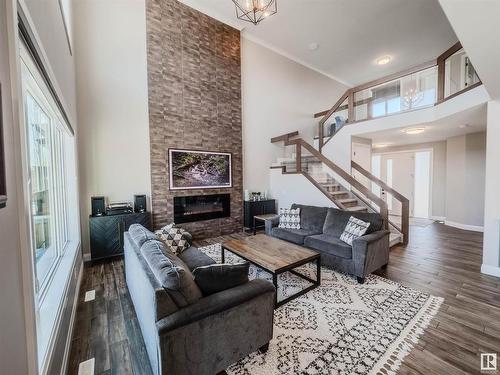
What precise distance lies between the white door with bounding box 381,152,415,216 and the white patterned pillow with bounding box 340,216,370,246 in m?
5.39

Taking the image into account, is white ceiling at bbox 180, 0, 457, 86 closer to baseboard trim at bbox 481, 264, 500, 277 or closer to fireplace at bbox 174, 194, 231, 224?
fireplace at bbox 174, 194, 231, 224

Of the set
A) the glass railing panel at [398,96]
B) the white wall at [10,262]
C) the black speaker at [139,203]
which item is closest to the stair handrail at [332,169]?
the glass railing panel at [398,96]

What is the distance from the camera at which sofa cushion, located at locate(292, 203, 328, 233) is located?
13.7 feet

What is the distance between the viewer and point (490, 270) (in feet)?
10.8

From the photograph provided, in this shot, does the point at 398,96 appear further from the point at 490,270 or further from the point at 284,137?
the point at 490,270

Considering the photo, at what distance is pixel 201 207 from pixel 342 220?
3138 mm

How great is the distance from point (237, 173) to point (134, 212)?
103 inches

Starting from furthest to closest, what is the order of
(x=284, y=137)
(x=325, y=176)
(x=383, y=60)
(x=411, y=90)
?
1. (x=383, y=60)
2. (x=284, y=137)
3. (x=325, y=176)
4. (x=411, y=90)

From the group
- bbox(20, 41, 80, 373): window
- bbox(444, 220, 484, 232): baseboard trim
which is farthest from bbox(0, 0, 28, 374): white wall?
bbox(444, 220, 484, 232): baseboard trim

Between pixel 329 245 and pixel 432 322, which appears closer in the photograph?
pixel 432 322

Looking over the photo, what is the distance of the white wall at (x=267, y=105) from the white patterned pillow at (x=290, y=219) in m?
1.95

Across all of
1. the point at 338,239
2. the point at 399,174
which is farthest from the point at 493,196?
the point at 399,174

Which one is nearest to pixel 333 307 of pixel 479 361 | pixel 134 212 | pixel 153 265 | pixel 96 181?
pixel 479 361

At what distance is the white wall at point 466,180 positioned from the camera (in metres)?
5.83
